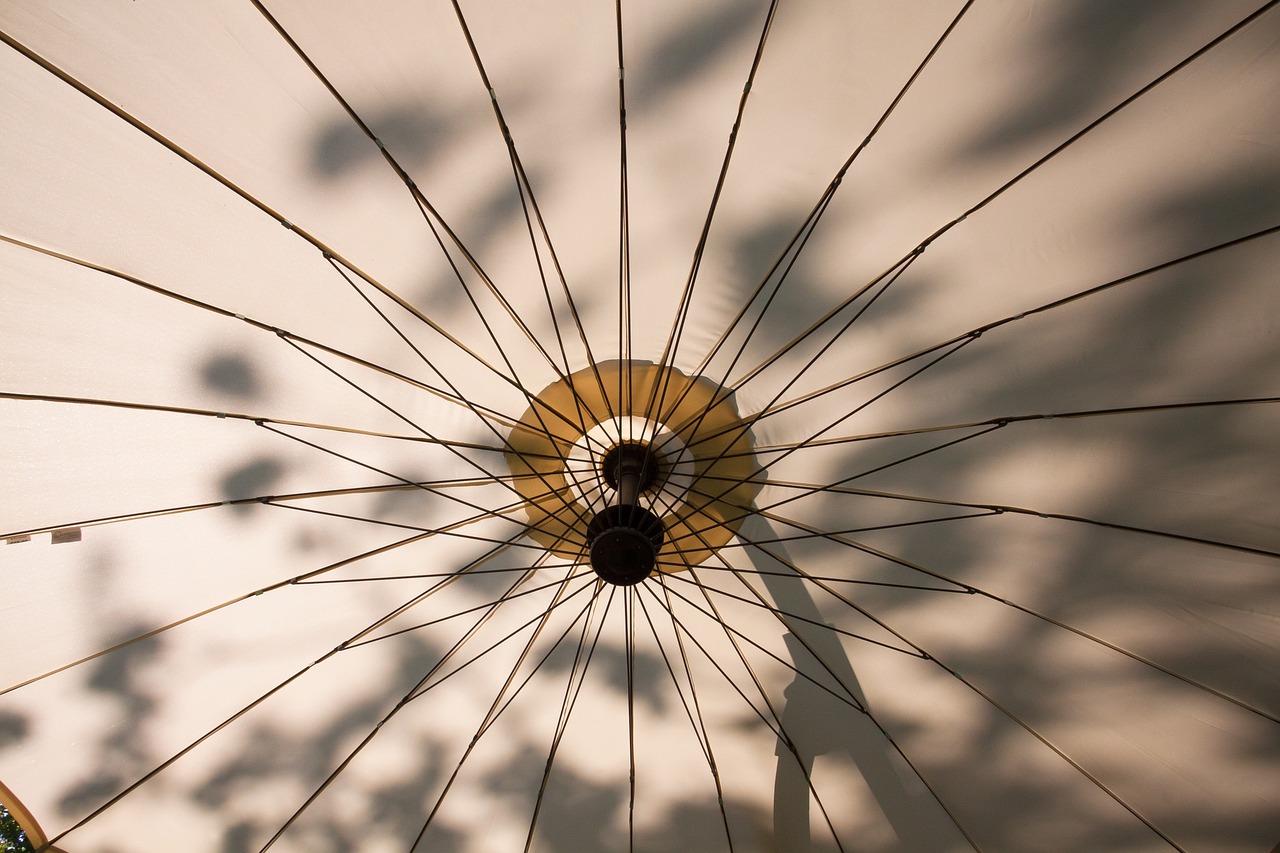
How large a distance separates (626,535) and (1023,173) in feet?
4.28

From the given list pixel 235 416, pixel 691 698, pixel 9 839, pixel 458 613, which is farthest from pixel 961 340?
pixel 9 839

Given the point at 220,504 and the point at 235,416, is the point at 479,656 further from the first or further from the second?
the point at 235,416

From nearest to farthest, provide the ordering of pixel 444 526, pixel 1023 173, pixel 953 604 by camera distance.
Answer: pixel 1023 173
pixel 953 604
pixel 444 526

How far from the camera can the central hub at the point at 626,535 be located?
1.73 metres

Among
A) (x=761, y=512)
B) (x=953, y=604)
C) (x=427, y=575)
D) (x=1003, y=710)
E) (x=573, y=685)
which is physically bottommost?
(x=573, y=685)

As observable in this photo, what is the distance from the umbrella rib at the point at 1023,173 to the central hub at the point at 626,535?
0.61 meters

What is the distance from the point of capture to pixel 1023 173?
167 cm

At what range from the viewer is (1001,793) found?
2.24 m

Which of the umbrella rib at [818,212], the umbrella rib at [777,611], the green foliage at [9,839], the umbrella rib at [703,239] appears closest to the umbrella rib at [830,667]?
the umbrella rib at [777,611]

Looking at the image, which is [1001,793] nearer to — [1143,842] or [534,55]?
[1143,842]

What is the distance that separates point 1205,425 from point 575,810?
2302 mm

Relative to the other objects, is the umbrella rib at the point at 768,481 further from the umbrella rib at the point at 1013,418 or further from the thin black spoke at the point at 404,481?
the thin black spoke at the point at 404,481

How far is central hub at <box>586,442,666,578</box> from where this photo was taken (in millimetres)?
1733

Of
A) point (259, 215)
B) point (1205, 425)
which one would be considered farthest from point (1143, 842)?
point (259, 215)
